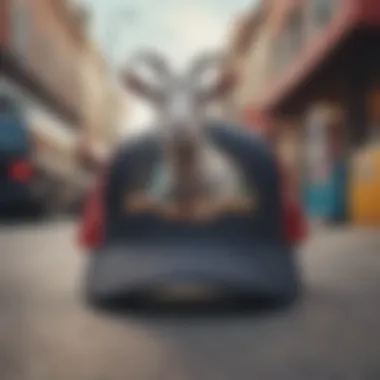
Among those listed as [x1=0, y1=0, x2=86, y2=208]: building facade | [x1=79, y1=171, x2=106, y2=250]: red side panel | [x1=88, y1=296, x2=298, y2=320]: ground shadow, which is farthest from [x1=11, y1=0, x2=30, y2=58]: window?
[x1=88, y1=296, x2=298, y2=320]: ground shadow

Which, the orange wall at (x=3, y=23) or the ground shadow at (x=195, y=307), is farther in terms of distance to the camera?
the ground shadow at (x=195, y=307)

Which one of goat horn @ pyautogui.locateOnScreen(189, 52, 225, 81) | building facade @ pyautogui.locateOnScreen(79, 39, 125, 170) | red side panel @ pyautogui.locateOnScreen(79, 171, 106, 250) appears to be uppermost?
goat horn @ pyautogui.locateOnScreen(189, 52, 225, 81)

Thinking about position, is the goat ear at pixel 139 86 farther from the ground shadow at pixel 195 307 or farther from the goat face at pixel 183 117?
the ground shadow at pixel 195 307

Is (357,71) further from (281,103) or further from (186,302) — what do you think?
(186,302)

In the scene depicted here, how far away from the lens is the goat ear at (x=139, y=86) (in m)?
0.82

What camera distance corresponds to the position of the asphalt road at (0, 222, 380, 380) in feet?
2.72

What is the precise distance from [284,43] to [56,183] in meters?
0.24

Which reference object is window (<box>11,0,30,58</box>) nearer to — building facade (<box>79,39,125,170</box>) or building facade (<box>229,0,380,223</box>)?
building facade (<box>79,39,125,170</box>)

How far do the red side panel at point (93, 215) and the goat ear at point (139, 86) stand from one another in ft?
0.27

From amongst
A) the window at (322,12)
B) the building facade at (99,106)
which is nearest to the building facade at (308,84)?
the window at (322,12)

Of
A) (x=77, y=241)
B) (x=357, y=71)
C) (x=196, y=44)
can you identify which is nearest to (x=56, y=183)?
(x=77, y=241)

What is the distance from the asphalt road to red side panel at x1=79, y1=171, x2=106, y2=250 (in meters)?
0.01

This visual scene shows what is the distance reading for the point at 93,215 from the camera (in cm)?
86

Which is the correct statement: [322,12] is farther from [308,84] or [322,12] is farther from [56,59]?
[56,59]
